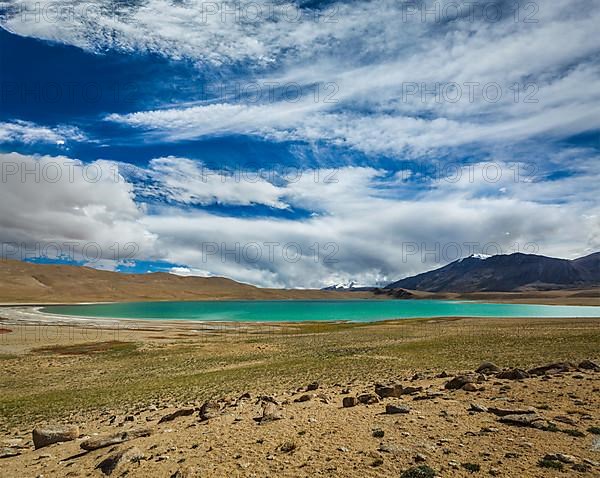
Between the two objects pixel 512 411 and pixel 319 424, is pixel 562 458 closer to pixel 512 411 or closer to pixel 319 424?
pixel 512 411

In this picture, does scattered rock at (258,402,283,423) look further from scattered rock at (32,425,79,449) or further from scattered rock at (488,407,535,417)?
scattered rock at (488,407,535,417)

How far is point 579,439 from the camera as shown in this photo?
1057 cm

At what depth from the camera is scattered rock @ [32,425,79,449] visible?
14234mm

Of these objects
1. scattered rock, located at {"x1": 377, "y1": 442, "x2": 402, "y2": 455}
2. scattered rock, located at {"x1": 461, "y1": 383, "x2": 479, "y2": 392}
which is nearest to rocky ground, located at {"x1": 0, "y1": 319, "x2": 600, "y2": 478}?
scattered rock, located at {"x1": 377, "y1": 442, "x2": 402, "y2": 455}

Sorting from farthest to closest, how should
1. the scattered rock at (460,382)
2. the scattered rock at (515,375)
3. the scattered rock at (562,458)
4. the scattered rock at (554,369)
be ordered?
the scattered rock at (554,369) → the scattered rock at (515,375) → the scattered rock at (460,382) → the scattered rock at (562,458)

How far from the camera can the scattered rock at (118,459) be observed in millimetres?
10750

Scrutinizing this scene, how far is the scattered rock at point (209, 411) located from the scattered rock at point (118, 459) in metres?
3.80

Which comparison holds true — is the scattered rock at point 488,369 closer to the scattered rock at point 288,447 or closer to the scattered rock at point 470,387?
the scattered rock at point 470,387

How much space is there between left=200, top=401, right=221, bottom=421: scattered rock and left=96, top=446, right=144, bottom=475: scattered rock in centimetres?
380

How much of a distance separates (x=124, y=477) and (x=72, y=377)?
84.6ft

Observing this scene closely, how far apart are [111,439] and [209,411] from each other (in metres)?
3.63

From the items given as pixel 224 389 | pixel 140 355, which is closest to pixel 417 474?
pixel 224 389

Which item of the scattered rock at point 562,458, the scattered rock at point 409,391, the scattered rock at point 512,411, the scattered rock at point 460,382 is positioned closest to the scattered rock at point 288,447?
the scattered rock at point 562,458

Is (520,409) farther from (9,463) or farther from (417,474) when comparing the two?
A: (9,463)
